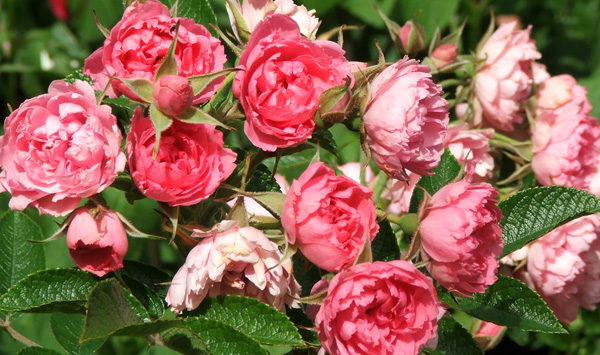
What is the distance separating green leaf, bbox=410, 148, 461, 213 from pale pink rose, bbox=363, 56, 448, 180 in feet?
0.72

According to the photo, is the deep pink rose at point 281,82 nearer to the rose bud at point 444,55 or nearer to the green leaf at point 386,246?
the green leaf at point 386,246

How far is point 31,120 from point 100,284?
0.87ft

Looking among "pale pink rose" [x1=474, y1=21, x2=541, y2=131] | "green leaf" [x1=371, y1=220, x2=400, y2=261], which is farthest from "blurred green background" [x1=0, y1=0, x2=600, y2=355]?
"green leaf" [x1=371, y1=220, x2=400, y2=261]

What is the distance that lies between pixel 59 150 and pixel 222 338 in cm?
36

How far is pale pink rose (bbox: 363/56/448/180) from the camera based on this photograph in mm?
1181

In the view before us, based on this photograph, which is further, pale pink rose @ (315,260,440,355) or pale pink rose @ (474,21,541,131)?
pale pink rose @ (474,21,541,131)

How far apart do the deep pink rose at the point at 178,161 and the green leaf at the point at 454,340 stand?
491 millimetres

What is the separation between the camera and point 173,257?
2676 mm

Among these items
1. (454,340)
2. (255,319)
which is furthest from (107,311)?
(454,340)

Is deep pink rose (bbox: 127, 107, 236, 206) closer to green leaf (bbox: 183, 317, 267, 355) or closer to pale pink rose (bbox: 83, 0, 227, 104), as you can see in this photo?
pale pink rose (bbox: 83, 0, 227, 104)

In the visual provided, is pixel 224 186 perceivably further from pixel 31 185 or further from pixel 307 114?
pixel 31 185

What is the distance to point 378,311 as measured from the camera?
3.86 ft

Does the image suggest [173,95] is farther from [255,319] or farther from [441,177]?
[441,177]

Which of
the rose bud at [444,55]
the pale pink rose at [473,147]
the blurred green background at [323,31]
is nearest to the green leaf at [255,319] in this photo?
the pale pink rose at [473,147]
